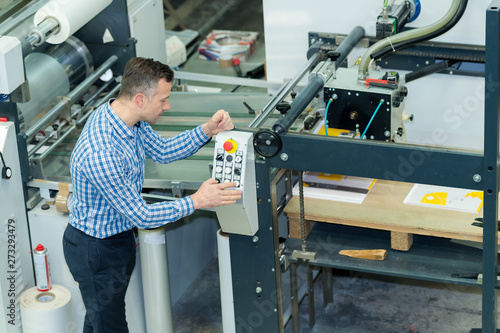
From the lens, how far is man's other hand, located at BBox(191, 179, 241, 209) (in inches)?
110

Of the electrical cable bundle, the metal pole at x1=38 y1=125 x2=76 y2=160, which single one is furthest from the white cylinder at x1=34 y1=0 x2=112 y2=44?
the electrical cable bundle

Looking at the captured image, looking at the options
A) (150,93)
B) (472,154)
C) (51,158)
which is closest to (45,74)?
(51,158)

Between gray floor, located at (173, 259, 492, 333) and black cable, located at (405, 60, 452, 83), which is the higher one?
black cable, located at (405, 60, 452, 83)

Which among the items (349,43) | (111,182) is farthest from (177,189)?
(349,43)

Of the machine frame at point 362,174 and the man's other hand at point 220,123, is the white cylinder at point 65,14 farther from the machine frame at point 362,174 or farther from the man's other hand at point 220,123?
the machine frame at point 362,174

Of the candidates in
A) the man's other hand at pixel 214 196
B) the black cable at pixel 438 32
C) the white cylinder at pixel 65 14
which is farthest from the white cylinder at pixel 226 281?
the white cylinder at pixel 65 14

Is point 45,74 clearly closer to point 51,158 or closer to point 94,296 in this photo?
point 51,158

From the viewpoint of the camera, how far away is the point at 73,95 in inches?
147

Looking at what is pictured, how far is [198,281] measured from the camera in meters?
4.23

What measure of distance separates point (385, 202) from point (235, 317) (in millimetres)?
718

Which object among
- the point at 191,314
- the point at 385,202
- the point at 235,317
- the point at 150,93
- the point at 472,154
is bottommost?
the point at 191,314

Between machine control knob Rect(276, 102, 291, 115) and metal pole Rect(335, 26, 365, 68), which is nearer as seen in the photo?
machine control knob Rect(276, 102, 291, 115)

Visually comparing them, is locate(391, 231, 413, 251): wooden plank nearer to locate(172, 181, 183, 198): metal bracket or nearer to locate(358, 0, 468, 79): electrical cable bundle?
locate(358, 0, 468, 79): electrical cable bundle

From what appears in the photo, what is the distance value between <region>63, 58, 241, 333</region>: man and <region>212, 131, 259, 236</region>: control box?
4 cm
